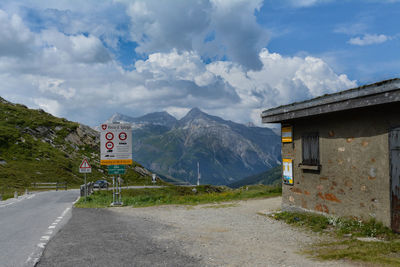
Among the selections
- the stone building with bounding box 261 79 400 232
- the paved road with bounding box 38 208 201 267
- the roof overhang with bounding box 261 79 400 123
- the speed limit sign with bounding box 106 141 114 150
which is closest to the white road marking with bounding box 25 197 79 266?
the paved road with bounding box 38 208 201 267

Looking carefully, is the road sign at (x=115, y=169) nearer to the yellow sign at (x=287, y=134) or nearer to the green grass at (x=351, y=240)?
A: the yellow sign at (x=287, y=134)

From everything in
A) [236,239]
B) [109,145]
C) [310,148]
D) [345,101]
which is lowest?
[236,239]

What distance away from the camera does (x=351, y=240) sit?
9.28 m

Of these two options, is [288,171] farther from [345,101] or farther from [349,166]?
[345,101]

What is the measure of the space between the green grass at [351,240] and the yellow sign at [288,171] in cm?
148

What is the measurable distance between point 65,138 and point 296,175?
254 ft

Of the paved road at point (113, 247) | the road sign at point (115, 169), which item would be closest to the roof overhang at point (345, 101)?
the paved road at point (113, 247)

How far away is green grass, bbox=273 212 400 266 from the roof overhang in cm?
348

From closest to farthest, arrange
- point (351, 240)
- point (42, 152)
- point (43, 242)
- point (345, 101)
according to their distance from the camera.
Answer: point (351, 240) < point (43, 242) < point (345, 101) < point (42, 152)

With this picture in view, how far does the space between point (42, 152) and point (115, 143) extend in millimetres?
50235

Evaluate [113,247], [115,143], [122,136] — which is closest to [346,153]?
[113,247]

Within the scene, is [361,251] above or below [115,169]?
below

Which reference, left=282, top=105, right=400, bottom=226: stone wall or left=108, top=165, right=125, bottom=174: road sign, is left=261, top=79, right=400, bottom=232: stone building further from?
left=108, top=165, right=125, bottom=174: road sign

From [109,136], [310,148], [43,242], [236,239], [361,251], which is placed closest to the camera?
Answer: [361,251]
